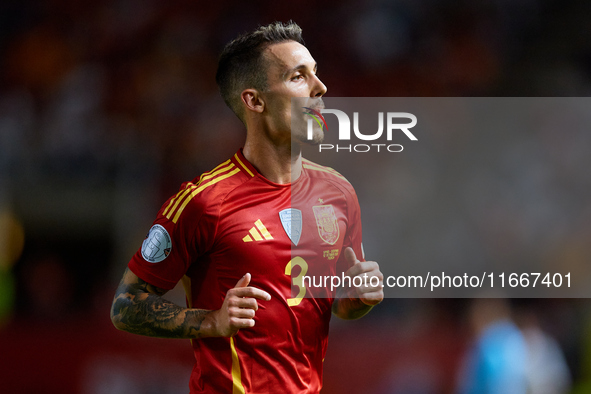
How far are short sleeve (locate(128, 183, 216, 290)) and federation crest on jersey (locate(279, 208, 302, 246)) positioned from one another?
28 centimetres

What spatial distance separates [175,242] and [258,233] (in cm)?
30

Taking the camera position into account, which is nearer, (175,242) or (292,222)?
(175,242)

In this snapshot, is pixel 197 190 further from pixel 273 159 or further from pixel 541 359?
pixel 541 359

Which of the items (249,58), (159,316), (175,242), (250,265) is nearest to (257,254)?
(250,265)

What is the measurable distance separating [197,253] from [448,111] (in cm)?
148

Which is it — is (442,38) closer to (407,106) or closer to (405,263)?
(407,106)

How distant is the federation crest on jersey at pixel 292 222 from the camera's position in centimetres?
211

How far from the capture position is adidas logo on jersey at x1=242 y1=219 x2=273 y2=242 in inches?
79.7

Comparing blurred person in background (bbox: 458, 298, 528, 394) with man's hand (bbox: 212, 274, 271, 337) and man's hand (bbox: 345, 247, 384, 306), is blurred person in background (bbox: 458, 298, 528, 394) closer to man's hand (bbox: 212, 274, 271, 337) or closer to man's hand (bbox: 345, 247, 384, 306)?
man's hand (bbox: 345, 247, 384, 306)

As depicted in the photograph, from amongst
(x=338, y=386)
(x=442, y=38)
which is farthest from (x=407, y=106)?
(x=442, y=38)

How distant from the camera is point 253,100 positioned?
Result: 2217mm

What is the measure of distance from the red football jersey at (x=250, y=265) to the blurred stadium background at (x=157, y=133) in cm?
228

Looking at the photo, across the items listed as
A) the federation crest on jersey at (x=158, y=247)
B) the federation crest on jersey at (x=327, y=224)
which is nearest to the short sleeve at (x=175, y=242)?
the federation crest on jersey at (x=158, y=247)

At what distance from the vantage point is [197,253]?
6.61ft
